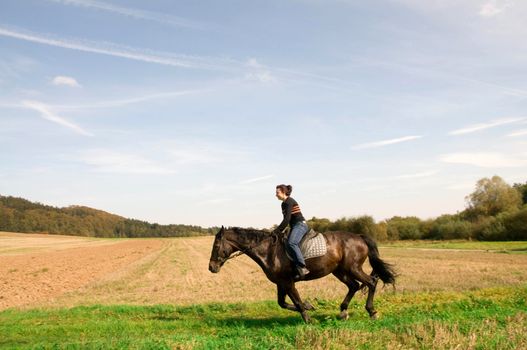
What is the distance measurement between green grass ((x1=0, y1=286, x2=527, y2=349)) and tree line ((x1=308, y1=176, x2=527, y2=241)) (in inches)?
2189

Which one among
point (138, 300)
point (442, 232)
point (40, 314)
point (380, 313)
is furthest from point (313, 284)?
point (442, 232)

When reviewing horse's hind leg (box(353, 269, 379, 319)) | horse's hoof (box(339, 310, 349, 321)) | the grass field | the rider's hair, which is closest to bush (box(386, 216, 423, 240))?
the grass field

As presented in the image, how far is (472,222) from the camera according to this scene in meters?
72.3

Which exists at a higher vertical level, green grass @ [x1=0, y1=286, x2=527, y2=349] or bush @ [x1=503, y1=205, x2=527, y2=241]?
bush @ [x1=503, y1=205, x2=527, y2=241]

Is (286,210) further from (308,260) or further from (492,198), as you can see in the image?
(492,198)

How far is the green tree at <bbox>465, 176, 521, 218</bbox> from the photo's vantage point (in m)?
73.6

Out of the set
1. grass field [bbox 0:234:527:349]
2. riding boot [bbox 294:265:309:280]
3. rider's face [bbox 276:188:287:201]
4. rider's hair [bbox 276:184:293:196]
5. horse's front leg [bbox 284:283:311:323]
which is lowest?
grass field [bbox 0:234:527:349]

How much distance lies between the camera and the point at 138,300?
18.4m

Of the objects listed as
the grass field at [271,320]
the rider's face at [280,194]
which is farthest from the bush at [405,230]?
the rider's face at [280,194]

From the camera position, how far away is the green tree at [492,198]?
241 ft

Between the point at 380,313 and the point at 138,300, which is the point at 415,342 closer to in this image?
the point at 380,313

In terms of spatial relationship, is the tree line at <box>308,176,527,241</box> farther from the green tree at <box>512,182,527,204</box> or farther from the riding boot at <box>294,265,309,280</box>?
the riding boot at <box>294,265,309,280</box>

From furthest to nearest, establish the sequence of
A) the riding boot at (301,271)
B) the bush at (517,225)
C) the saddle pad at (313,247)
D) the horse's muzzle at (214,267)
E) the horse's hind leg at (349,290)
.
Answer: the bush at (517,225), the horse's muzzle at (214,267), the horse's hind leg at (349,290), the saddle pad at (313,247), the riding boot at (301,271)

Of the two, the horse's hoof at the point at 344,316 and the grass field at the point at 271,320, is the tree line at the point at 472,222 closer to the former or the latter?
the grass field at the point at 271,320
